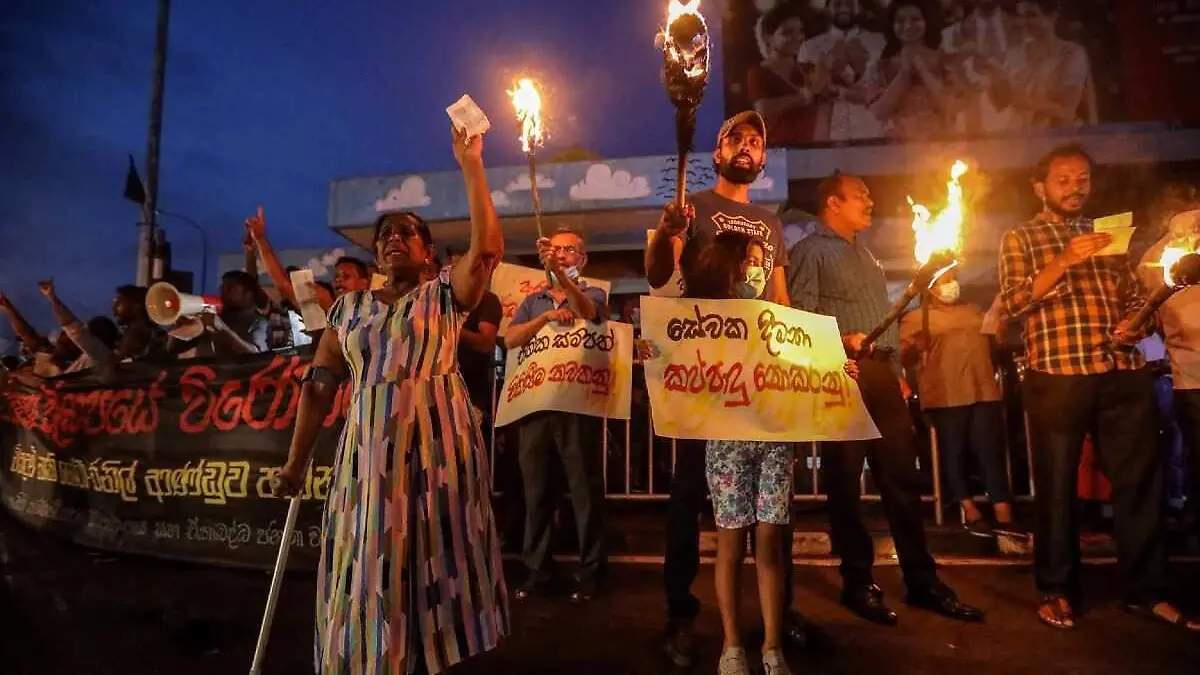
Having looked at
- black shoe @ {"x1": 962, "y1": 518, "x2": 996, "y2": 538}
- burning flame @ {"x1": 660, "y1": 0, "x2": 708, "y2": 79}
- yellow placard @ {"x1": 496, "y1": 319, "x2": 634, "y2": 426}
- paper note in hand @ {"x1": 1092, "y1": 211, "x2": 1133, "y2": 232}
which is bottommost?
black shoe @ {"x1": 962, "y1": 518, "x2": 996, "y2": 538}

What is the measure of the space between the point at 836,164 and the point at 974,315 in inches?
484

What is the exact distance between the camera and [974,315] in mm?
6910

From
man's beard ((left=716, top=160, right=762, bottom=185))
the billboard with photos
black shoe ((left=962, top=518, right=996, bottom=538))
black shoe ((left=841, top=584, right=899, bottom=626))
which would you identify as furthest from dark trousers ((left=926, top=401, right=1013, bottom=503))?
the billboard with photos

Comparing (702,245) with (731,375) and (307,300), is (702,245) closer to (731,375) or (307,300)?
(731,375)

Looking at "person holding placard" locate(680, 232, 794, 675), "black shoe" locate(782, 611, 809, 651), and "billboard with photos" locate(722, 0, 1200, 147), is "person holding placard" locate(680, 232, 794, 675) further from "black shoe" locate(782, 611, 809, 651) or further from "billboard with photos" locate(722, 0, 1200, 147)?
"billboard with photos" locate(722, 0, 1200, 147)

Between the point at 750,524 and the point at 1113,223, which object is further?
the point at 1113,223

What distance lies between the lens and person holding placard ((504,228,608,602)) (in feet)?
16.4

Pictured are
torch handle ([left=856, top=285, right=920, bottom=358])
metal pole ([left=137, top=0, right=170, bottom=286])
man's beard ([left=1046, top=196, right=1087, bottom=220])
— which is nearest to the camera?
torch handle ([left=856, top=285, right=920, bottom=358])

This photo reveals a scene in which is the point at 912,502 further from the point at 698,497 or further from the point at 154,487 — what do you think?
the point at 154,487

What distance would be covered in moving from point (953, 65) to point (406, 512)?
22443mm

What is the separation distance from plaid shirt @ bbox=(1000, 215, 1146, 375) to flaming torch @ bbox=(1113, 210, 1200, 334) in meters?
0.23

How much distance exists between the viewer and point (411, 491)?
2736mm

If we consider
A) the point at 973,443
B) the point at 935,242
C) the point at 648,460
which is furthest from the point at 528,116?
the point at 973,443

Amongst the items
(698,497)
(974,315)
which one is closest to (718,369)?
(698,497)
